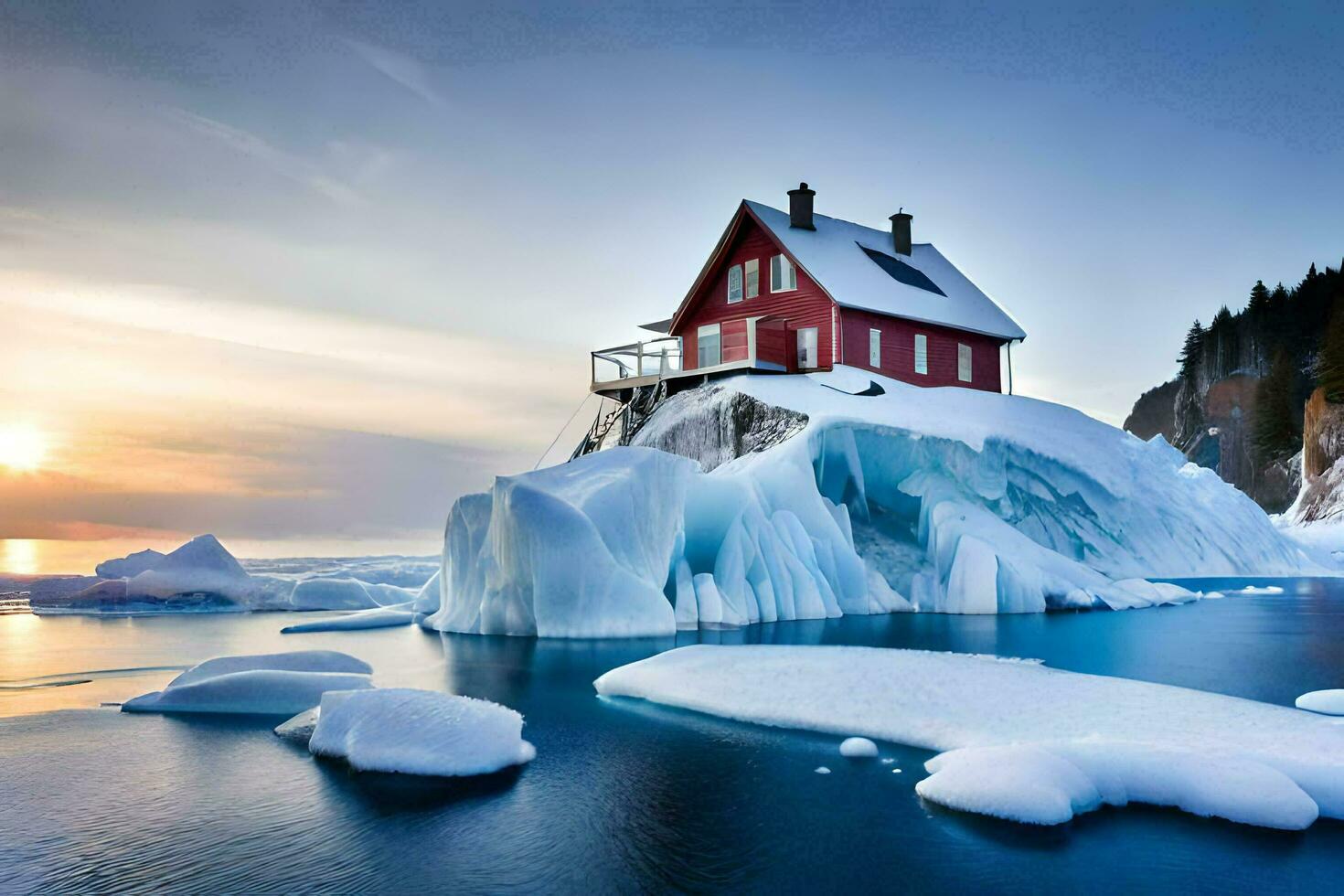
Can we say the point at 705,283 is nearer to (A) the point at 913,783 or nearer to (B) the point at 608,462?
(B) the point at 608,462

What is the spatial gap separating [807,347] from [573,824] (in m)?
23.5

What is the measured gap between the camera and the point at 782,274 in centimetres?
2925

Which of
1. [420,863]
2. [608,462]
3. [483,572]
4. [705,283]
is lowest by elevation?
[420,863]

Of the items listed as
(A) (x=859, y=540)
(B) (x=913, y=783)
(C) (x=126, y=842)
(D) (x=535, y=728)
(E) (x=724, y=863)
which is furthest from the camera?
(A) (x=859, y=540)

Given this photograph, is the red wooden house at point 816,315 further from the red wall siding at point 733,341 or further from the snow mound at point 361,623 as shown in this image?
the snow mound at point 361,623

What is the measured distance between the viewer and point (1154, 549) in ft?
91.5

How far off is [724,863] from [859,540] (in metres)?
17.9

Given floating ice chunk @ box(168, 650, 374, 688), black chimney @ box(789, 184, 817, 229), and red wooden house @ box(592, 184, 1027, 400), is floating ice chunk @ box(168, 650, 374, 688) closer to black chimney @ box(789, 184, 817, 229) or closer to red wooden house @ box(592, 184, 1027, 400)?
red wooden house @ box(592, 184, 1027, 400)

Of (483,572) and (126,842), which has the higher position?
(483,572)

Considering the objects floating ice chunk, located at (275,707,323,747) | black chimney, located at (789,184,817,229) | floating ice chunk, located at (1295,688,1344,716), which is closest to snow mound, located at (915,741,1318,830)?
floating ice chunk, located at (1295,688,1344,716)

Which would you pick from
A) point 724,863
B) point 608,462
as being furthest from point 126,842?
point 608,462

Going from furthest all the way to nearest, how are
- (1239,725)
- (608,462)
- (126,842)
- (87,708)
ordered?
(608,462) → (87,708) → (1239,725) → (126,842)

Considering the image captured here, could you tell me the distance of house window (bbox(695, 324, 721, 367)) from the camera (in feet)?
95.8

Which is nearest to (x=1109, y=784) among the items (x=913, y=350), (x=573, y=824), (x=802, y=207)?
(x=573, y=824)
